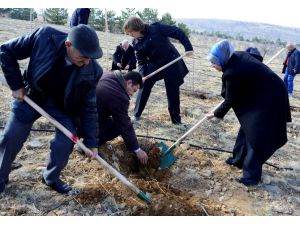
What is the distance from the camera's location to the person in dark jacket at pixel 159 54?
5207 mm

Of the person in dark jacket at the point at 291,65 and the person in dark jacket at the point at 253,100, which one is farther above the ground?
the person in dark jacket at the point at 253,100

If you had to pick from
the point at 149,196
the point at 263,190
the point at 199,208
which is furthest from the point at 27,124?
the point at 263,190

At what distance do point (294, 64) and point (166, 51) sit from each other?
5756 mm

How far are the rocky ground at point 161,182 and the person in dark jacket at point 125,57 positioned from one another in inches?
87.7

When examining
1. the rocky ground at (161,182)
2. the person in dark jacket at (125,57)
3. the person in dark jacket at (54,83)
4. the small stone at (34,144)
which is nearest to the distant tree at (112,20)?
the person in dark jacket at (125,57)

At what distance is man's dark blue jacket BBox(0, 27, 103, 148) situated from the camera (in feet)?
9.57

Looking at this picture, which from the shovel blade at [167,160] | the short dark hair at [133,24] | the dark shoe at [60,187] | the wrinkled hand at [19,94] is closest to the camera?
the wrinkled hand at [19,94]

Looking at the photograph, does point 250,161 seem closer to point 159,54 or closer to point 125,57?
point 159,54

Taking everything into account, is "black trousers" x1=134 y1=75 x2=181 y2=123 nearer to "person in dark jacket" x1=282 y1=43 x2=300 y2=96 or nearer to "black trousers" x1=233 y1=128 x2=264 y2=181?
"black trousers" x1=233 y1=128 x2=264 y2=181

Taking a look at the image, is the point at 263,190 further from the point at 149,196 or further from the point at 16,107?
the point at 16,107

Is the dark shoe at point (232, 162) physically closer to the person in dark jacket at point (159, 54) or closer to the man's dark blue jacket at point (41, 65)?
the person in dark jacket at point (159, 54)

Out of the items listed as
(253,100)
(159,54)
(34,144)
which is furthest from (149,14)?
(253,100)

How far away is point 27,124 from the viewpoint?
310 cm

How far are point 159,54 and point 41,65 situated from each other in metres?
2.70
